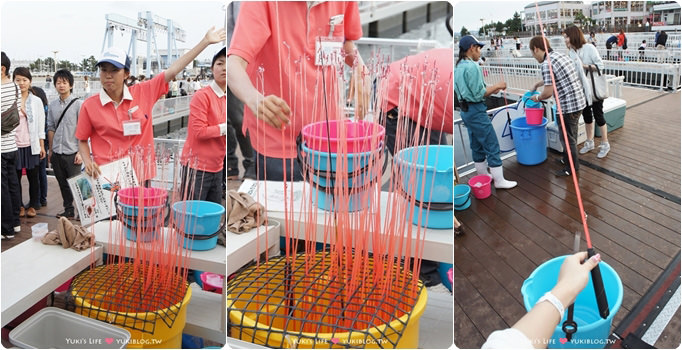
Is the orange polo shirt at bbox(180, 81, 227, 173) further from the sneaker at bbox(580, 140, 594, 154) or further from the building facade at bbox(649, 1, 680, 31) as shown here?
the building facade at bbox(649, 1, 680, 31)

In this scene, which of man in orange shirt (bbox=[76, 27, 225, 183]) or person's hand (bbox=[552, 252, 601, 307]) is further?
man in orange shirt (bbox=[76, 27, 225, 183])

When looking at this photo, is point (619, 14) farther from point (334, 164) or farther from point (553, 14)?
point (334, 164)

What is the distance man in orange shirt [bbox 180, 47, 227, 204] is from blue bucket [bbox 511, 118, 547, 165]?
0.99 m

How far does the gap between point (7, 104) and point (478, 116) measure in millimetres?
1471

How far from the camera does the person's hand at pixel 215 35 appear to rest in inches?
53.3

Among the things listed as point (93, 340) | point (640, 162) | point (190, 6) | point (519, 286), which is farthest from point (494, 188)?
point (93, 340)

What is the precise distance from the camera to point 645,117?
156 centimetres

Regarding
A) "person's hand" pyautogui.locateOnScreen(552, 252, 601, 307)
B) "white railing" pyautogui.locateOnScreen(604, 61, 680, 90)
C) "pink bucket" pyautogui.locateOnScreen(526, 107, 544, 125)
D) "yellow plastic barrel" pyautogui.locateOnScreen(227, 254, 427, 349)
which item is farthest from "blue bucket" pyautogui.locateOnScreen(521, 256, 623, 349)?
"white railing" pyautogui.locateOnScreen(604, 61, 680, 90)

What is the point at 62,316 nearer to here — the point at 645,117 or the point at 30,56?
the point at 30,56

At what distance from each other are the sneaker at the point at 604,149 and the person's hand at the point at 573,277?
633mm

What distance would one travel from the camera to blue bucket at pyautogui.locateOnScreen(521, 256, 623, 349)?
1041 mm

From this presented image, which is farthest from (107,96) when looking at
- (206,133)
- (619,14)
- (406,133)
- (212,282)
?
(619,14)

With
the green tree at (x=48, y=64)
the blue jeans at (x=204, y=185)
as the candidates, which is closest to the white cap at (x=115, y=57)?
the green tree at (x=48, y=64)

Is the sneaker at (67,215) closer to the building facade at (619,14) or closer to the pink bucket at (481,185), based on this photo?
the pink bucket at (481,185)
